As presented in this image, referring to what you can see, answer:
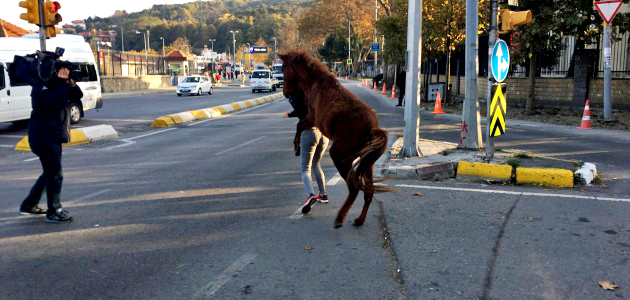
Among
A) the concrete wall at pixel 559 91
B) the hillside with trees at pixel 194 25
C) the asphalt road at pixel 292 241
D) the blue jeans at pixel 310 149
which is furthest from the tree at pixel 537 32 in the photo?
the hillside with trees at pixel 194 25

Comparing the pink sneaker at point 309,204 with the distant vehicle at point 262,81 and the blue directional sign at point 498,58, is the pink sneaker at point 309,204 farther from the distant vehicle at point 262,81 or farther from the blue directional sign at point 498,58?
the distant vehicle at point 262,81

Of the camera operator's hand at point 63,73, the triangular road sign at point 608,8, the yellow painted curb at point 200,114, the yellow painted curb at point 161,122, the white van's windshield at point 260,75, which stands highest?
the triangular road sign at point 608,8

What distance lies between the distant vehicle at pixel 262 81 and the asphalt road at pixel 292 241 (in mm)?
31669

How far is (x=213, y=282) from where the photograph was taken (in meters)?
3.96

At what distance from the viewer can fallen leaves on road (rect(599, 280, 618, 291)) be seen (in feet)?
12.7

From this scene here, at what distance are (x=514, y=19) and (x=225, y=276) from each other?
6.82 m

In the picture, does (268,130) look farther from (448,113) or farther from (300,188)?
(448,113)

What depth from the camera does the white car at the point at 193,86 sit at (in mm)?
35625

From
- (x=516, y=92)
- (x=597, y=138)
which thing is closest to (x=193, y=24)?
(x=516, y=92)

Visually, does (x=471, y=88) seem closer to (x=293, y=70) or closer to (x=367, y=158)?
(x=293, y=70)

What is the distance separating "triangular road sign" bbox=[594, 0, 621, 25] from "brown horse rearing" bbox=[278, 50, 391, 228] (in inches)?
476

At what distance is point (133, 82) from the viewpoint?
4444cm

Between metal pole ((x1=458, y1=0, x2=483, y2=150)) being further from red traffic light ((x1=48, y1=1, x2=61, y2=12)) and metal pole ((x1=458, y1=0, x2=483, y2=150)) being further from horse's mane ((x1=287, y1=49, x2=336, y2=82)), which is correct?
red traffic light ((x1=48, y1=1, x2=61, y2=12))

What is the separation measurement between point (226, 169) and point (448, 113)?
13.3m
